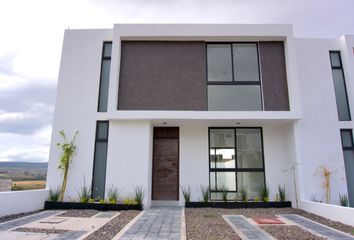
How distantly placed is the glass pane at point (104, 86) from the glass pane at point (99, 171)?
1.40 metres

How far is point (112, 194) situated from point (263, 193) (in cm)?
530

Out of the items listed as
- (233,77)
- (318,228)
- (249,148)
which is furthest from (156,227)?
(233,77)

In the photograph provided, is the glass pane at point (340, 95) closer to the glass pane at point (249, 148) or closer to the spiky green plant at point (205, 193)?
the glass pane at point (249, 148)

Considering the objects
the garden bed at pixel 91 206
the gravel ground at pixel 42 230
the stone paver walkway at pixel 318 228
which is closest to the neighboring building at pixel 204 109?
the garden bed at pixel 91 206

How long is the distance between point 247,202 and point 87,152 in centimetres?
587

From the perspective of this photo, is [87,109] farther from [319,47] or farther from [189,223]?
[319,47]

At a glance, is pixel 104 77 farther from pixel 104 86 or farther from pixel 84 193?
pixel 84 193

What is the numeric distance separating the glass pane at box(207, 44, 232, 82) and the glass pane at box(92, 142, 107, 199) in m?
4.76

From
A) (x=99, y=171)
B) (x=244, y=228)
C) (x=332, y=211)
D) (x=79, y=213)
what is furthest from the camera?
(x=99, y=171)

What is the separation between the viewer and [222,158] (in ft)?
29.6

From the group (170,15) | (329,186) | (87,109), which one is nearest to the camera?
(329,186)

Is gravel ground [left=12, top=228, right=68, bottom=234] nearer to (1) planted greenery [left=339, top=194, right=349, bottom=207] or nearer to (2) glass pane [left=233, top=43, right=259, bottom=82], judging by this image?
(2) glass pane [left=233, top=43, right=259, bottom=82]

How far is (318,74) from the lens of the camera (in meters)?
9.03

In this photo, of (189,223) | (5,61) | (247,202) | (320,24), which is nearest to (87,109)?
(5,61)
